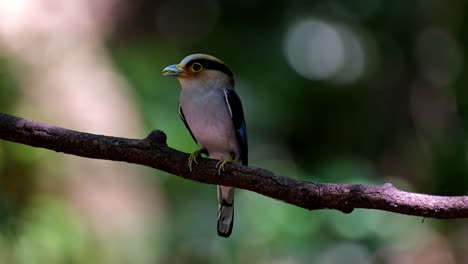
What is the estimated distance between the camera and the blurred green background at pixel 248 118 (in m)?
4.89

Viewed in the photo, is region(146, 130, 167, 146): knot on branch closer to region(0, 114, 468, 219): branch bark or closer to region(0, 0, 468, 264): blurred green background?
region(0, 114, 468, 219): branch bark

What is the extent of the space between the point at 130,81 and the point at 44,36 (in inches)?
29.3

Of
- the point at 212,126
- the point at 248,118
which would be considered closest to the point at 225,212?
the point at 212,126

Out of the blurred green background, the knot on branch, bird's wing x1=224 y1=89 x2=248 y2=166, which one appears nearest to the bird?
bird's wing x1=224 y1=89 x2=248 y2=166

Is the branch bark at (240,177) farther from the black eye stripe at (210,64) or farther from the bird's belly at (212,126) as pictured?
the black eye stripe at (210,64)

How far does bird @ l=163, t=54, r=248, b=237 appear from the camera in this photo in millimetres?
3412

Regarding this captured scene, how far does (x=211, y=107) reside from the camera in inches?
134

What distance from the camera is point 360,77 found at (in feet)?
24.4

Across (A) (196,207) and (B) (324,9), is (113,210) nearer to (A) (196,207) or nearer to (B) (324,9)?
(A) (196,207)

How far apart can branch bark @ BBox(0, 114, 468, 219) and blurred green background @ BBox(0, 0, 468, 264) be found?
1843 millimetres

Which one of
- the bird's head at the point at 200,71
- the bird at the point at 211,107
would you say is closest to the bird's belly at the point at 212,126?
the bird at the point at 211,107

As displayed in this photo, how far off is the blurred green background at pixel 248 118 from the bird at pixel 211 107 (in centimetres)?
137

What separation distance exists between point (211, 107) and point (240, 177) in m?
0.75

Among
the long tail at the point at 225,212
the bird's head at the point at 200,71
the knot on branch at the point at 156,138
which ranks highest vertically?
the bird's head at the point at 200,71
